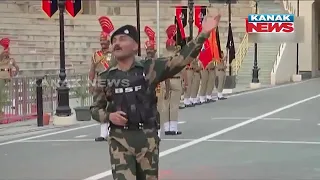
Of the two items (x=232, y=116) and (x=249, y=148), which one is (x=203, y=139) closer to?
(x=249, y=148)

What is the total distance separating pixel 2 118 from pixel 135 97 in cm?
1198

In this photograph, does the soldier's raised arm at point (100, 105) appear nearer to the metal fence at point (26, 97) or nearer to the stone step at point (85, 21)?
the metal fence at point (26, 97)

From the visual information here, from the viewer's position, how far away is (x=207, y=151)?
41.0 ft

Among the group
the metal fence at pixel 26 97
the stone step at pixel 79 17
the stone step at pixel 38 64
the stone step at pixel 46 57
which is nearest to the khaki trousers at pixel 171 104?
the metal fence at pixel 26 97

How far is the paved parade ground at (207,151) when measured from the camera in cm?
1041

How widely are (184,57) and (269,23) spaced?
36776 mm

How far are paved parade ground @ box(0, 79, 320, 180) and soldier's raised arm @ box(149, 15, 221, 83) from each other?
4.08m

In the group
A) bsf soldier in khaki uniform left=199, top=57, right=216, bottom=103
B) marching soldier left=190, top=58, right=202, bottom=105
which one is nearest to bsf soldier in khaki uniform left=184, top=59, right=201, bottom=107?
marching soldier left=190, top=58, right=202, bottom=105

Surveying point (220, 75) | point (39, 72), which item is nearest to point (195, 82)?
point (220, 75)

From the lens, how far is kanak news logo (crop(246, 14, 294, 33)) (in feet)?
137

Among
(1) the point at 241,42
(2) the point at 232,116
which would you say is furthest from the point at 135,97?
(1) the point at 241,42

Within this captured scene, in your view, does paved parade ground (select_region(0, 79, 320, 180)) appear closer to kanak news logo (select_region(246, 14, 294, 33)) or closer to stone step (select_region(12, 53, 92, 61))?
stone step (select_region(12, 53, 92, 61))

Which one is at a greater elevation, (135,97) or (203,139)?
(135,97)

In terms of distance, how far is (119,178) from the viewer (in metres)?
6.12
